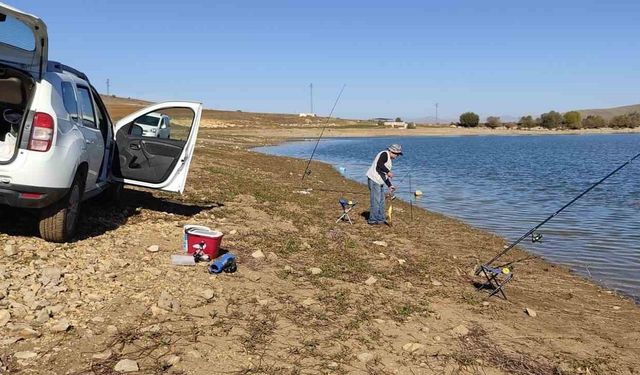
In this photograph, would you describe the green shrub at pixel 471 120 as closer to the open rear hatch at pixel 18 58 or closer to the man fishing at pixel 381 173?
the man fishing at pixel 381 173

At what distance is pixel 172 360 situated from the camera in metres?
4.25

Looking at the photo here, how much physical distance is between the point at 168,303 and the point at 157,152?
3.79 meters

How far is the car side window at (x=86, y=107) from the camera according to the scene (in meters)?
7.27

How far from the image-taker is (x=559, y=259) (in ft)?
34.1

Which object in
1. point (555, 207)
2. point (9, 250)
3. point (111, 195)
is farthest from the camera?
point (555, 207)

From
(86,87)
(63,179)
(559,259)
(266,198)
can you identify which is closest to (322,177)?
(266,198)

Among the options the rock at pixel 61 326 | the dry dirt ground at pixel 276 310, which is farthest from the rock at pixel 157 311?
the rock at pixel 61 326

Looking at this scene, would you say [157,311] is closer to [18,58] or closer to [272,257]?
[272,257]

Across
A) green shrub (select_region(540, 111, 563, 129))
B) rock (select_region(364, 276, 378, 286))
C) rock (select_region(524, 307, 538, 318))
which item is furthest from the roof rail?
green shrub (select_region(540, 111, 563, 129))

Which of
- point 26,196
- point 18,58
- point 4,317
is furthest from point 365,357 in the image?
point 18,58

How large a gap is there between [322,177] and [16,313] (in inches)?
757

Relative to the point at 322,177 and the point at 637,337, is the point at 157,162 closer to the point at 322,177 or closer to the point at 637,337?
the point at 637,337

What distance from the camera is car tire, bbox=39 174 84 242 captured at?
628 cm

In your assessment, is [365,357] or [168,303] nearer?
[365,357]
